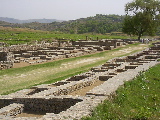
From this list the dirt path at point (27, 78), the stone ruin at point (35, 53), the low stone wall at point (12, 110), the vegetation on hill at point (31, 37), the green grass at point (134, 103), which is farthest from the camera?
the vegetation on hill at point (31, 37)

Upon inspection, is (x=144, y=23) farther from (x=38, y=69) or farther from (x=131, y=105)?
(x=131, y=105)

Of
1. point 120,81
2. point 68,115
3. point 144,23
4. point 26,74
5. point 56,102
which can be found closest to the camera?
point 68,115

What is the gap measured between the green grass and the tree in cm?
4395

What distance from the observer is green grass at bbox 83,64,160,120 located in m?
8.16

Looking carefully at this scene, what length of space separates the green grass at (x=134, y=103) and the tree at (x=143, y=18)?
43952 millimetres

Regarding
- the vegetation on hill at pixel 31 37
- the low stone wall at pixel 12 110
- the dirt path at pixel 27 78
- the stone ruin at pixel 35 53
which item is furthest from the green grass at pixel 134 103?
the vegetation on hill at pixel 31 37

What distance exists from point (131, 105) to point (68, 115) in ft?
9.46

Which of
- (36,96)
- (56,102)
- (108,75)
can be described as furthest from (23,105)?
(108,75)

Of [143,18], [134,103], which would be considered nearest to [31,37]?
[143,18]

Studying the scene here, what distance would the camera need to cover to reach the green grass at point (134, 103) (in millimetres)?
8164

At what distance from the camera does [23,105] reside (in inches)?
416

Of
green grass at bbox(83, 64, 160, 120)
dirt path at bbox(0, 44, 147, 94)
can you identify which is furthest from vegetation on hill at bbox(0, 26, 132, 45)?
green grass at bbox(83, 64, 160, 120)

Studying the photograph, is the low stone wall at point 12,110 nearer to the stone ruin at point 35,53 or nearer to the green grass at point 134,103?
the green grass at point 134,103

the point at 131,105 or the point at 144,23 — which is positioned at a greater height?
the point at 144,23
